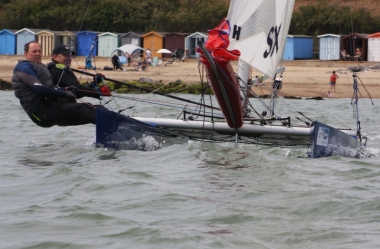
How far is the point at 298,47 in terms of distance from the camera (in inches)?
1663

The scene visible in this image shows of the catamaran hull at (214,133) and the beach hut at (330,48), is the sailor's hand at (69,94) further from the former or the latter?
the beach hut at (330,48)

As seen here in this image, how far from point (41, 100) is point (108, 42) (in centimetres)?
3727

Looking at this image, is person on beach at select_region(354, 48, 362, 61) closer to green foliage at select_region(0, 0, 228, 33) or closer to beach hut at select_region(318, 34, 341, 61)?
beach hut at select_region(318, 34, 341, 61)

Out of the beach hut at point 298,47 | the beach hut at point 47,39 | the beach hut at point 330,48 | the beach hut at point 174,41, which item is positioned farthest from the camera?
the beach hut at point 47,39

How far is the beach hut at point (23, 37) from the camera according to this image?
46875 mm

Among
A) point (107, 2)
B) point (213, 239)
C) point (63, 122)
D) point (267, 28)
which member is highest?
point (107, 2)

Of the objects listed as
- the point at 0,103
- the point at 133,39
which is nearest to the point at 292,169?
A: the point at 0,103

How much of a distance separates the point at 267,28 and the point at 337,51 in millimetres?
31957

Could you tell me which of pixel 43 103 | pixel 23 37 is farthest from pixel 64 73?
pixel 23 37

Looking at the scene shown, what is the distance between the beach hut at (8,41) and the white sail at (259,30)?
130 ft

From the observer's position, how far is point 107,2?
164ft

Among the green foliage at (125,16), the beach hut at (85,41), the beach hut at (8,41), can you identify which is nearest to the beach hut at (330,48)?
the green foliage at (125,16)

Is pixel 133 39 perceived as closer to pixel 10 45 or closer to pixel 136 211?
pixel 10 45

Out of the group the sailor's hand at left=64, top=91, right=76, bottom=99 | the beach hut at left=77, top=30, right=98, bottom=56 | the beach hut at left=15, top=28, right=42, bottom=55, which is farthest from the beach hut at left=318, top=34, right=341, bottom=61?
the sailor's hand at left=64, top=91, right=76, bottom=99
